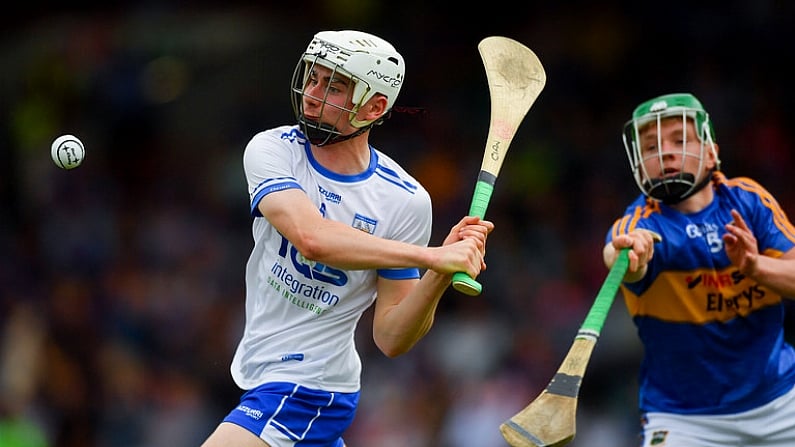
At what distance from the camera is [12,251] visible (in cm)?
1132

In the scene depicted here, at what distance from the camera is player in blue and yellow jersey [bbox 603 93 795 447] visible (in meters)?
5.05

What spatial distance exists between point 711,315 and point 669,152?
0.66 m

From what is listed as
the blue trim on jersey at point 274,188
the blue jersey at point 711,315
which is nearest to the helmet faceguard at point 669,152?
the blue jersey at point 711,315

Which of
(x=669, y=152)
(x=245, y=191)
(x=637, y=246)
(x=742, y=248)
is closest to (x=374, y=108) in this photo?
(x=637, y=246)

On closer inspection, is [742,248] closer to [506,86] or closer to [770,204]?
[770,204]

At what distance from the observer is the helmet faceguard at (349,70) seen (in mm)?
4543

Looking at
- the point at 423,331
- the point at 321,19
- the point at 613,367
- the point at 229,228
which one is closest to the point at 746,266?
the point at 423,331

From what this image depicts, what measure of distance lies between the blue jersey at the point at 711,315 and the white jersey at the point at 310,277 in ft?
3.12

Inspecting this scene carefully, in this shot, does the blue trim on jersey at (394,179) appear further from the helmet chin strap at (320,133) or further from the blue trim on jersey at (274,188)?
the blue trim on jersey at (274,188)

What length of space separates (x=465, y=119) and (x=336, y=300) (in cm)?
638

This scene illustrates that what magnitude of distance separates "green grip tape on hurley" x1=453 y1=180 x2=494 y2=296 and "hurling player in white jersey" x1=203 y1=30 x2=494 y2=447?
130 millimetres

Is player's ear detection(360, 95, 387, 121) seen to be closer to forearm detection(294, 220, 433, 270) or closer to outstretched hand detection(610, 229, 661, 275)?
forearm detection(294, 220, 433, 270)

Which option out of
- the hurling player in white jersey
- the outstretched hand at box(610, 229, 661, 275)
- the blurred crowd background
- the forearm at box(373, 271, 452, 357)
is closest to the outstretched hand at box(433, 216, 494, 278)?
the hurling player in white jersey

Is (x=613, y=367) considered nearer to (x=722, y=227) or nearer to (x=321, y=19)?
(x=722, y=227)
